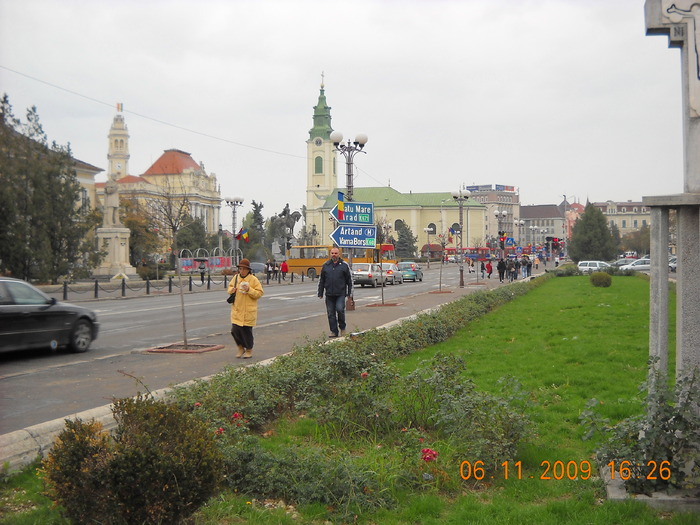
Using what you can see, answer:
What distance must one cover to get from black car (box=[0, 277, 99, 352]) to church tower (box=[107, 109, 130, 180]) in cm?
13010

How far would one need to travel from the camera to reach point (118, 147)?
459ft

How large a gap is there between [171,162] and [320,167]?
40440 millimetres

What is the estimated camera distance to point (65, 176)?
119 ft

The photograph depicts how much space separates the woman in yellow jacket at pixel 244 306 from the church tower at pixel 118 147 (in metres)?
132

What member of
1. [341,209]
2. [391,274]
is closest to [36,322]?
[341,209]

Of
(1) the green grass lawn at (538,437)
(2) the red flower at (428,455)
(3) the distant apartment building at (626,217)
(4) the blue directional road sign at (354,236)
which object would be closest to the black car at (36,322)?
(1) the green grass lawn at (538,437)

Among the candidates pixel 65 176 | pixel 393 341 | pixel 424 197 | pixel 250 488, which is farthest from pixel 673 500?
pixel 424 197

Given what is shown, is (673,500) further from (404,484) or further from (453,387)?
(453,387)

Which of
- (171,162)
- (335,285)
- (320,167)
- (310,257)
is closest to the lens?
(335,285)

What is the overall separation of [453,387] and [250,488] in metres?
2.35

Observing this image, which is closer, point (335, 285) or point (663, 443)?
point (663, 443)

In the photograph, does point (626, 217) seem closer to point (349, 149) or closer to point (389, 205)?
point (389, 205)

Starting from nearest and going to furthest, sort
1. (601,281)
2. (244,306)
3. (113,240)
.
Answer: (244,306)
(601,281)
(113,240)

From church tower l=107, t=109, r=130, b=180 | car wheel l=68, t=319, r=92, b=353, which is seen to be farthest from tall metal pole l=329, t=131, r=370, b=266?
church tower l=107, t=109, r=130, b=180
